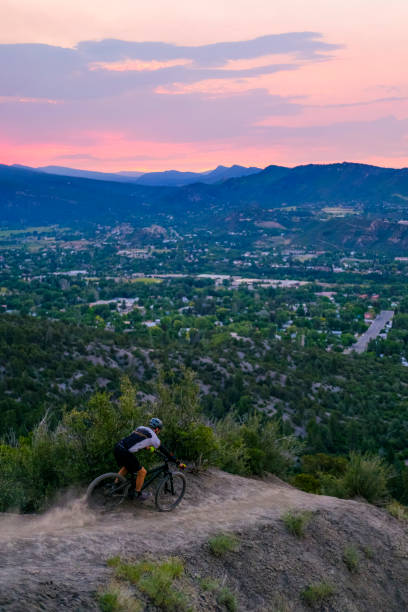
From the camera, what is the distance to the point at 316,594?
25.8ft

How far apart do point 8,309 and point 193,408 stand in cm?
8592

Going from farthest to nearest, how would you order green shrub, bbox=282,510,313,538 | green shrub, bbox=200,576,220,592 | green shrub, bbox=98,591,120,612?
green shrub, bbox=282,510,313,538 < green shrub, bbox=200,576,220,592 < green shrub, bbox=98,591,120,612

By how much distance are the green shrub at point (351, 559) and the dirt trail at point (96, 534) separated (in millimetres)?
1214

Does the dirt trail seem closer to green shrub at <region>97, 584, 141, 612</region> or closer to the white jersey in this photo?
green shrub at <region>97, 584, 141, 612</region>

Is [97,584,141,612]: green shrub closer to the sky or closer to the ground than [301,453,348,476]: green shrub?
closer to the sky

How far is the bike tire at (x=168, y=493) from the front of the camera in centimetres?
884

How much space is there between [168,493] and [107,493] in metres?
1.35

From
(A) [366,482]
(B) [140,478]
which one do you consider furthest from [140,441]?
(A) [366,482]

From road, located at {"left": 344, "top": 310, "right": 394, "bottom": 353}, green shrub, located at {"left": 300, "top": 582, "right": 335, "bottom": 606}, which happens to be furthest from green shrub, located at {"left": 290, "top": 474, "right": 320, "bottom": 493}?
road, located at {"left": 344, "top": 310, "right": 394, "bottom": 353}

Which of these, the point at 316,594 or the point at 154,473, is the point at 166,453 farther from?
the point at 316,594

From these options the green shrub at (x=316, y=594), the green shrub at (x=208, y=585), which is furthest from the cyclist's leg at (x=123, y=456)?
the green shrub at (x=316, y=594)

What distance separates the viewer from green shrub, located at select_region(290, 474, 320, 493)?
1691 centimetres

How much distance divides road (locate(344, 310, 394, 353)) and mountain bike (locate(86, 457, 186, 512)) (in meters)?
61.1

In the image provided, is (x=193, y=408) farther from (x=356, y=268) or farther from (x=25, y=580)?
(x=356, y=268)
